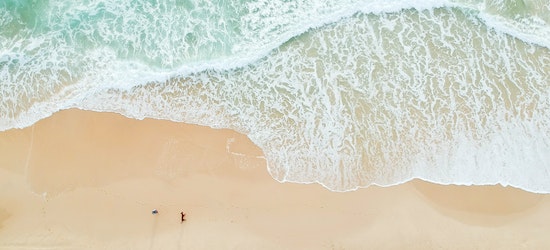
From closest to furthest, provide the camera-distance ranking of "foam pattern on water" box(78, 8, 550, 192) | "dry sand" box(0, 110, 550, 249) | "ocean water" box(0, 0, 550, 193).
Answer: "dry sand" box(0, 110, 550, 249) → "foam pattern on water" box(78, 8, 550, 192) → "ocean water" box(0, 0, 550, 193)

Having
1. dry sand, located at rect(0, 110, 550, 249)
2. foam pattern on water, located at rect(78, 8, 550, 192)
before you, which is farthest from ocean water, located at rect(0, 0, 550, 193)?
dry sand, located at rect(0, 110, 550, 249)

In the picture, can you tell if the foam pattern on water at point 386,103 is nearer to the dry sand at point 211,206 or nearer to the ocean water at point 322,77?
the ocean water at point 322,77

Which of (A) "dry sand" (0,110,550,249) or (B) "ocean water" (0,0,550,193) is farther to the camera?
(B) "ocean water" (0,0,550,193)

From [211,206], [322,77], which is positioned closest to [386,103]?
[322,77]

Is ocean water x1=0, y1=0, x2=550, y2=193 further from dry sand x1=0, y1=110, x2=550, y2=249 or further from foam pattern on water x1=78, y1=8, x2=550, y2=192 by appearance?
dry sand x1=0, y1=110, x2=550, y2=249

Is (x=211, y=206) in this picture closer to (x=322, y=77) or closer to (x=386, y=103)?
(x=322, y=77)

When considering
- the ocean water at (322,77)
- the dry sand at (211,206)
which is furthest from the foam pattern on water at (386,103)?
the dry sand at (211,206)
